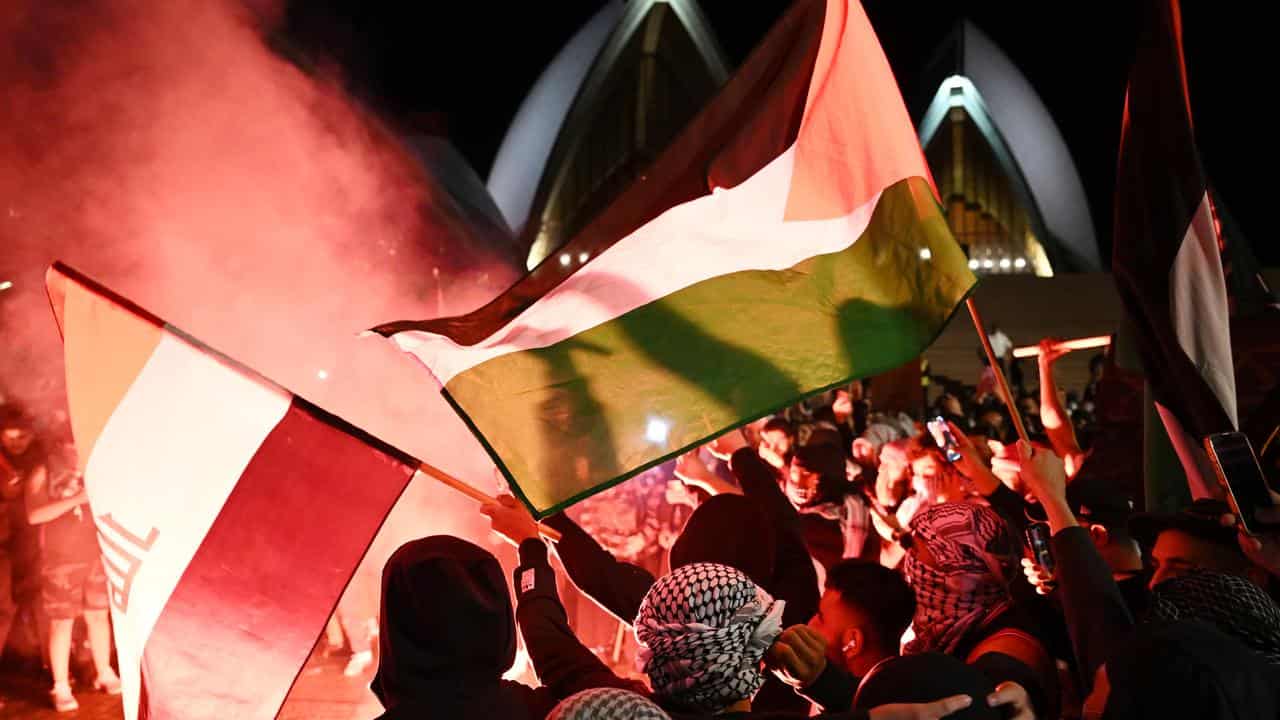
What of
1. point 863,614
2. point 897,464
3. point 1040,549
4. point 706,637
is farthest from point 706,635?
point 897,464

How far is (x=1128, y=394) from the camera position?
5.12 meters

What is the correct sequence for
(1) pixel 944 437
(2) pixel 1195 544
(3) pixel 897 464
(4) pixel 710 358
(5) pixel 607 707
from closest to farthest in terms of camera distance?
(5) pixel 607 707, (2) pixel 1195 544, (4) pixel 710 358, (1) pixel 944 437, (3) pixel 897 464

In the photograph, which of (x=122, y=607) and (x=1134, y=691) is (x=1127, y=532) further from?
(x=122, y=607)

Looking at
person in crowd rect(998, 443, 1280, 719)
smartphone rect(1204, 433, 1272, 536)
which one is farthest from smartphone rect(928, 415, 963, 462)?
person in crowd rect(998, 443, 1280, 719)

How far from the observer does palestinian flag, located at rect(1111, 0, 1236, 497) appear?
326 centimetres

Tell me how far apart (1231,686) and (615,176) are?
36.6 meters

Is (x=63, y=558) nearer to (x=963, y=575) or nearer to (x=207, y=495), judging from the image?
(x=207, y=495)

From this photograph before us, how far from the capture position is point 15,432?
20.2 ft

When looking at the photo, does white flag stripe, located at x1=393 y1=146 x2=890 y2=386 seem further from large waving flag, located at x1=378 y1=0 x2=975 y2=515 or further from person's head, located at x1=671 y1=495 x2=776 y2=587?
person's head, located at x1=671 y1=495 x2=776 y2=587

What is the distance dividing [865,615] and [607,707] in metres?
1.12

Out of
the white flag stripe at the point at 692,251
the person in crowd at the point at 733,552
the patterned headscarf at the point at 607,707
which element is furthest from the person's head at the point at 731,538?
the patterned headscarf at the point at 607,707

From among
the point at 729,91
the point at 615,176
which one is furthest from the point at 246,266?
the point at 615,176

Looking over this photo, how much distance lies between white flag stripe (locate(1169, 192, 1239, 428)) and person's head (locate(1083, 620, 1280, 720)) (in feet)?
4.90

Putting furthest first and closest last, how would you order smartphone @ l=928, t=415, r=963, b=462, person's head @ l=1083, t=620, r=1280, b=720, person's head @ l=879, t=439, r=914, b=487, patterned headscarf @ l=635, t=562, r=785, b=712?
person's head @ l=879, t=439, r=914, b=487 < smartphone @ l=928, t=415, r=963, b=462 < patterned headscarf @ l=635, t=562, r=785, b=712 < person's head @ l=1083, t=620, r=1280, b=720
